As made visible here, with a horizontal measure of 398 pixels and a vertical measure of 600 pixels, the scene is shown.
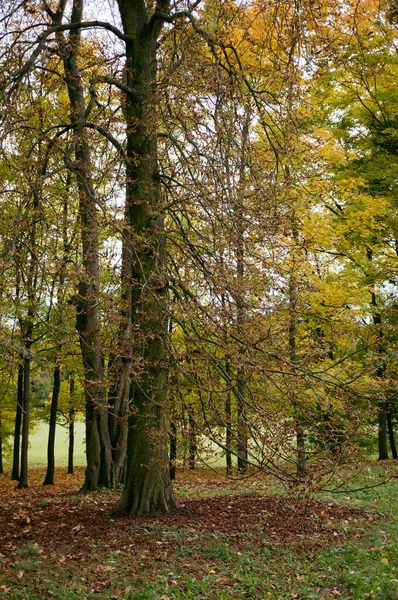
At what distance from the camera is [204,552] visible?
703 centimetres

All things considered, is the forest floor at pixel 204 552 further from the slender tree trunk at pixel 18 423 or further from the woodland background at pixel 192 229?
the slender tree trunk at pixel 18 423

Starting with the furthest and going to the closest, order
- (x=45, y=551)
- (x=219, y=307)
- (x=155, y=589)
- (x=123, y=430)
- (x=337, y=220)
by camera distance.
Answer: (x=337, y=220)
(x=123, y=430)
(x=45, y=551)
(x=219, y=307)
(x=155, y=589)

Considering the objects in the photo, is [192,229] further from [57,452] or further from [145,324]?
[57,452]

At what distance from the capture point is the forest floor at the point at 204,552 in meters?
5.71

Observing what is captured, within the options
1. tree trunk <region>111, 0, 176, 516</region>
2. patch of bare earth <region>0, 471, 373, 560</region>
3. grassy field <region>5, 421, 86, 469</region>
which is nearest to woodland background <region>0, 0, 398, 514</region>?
tree trunk <region>111, 0, 176, 516</region>

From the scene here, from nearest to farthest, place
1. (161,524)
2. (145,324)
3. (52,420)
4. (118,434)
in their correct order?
(161,524) < (145,324) < (118,434) < (52,420)

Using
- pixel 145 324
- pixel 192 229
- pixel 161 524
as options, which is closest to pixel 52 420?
pixel 161 524

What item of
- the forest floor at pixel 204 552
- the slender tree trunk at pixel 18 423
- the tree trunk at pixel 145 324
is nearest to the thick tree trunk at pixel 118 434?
the forest floor at pixel 204 552

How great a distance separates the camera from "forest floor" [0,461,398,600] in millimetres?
5707

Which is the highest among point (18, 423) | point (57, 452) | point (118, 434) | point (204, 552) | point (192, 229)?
point (192, 229)

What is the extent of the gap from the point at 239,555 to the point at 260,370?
9.11ft

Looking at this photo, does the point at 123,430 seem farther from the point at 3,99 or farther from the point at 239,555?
the point at 3,99

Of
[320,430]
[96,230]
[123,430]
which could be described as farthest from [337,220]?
[320,430]

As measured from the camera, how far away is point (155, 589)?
562 centimetres
